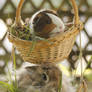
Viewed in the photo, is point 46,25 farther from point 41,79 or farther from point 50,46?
point 41,79

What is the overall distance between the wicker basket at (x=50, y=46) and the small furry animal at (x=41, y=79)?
60 mm

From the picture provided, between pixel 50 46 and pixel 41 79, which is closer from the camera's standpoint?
pixel 50 46

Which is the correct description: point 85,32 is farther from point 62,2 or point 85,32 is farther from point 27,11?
point 27,11

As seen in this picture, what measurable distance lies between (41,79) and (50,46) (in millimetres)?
206

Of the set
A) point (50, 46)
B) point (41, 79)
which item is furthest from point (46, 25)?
point (41, 79)

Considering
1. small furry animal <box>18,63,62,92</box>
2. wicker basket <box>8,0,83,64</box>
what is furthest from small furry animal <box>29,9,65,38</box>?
small furry animal <box>18,63,62,92</box>

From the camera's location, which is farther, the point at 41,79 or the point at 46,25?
the point at 41,79

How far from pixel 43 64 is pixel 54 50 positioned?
0.10m

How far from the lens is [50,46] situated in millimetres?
846

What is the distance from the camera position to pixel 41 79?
3.21ft

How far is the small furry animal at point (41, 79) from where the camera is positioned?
3.11ft

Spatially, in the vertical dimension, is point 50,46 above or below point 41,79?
above

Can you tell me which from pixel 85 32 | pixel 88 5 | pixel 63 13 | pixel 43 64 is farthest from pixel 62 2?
pixel 43 64

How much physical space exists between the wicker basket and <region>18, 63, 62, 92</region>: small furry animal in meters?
0.06
